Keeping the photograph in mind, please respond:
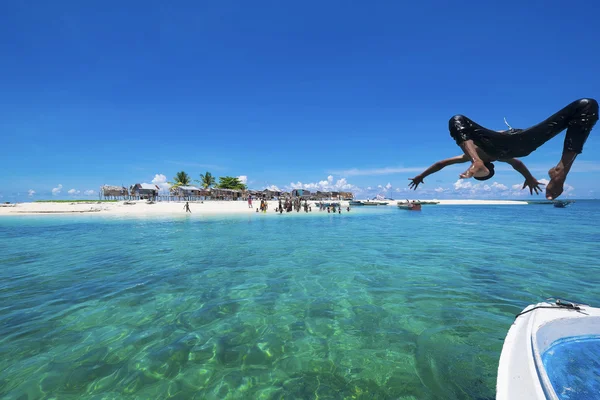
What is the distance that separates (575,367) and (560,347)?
228 millimetres

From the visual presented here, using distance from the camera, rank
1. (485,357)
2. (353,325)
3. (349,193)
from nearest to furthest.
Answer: (485,357), (353,325), (349,193)

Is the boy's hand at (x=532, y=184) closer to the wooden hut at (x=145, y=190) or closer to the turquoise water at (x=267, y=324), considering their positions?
the turquoise water at (x=267, y=324)

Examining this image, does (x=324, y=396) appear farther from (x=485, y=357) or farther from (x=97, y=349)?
(x=97, y=349)

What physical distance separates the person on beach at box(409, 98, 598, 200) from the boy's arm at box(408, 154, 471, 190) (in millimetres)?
303

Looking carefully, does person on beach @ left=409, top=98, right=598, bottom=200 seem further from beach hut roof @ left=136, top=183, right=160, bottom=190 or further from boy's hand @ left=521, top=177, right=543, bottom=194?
beach hut roof @ left=136, top=183, right=160, bottom=190

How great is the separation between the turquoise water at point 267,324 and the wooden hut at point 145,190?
208 feet

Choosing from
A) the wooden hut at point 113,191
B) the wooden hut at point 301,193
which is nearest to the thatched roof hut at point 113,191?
the wooden hut at point 113,191

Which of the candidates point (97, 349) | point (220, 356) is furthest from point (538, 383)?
point (97, 349)

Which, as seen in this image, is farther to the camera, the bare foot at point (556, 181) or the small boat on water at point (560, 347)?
the bare foot at point (556, 181)

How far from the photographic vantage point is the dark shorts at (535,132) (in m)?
3.17

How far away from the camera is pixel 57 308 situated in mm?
5688

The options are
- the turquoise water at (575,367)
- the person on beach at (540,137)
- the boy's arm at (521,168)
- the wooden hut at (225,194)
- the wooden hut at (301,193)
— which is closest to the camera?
the turquoise water at (575,367)

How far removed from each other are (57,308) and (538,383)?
799cm

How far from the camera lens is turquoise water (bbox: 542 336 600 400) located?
8.76ft
